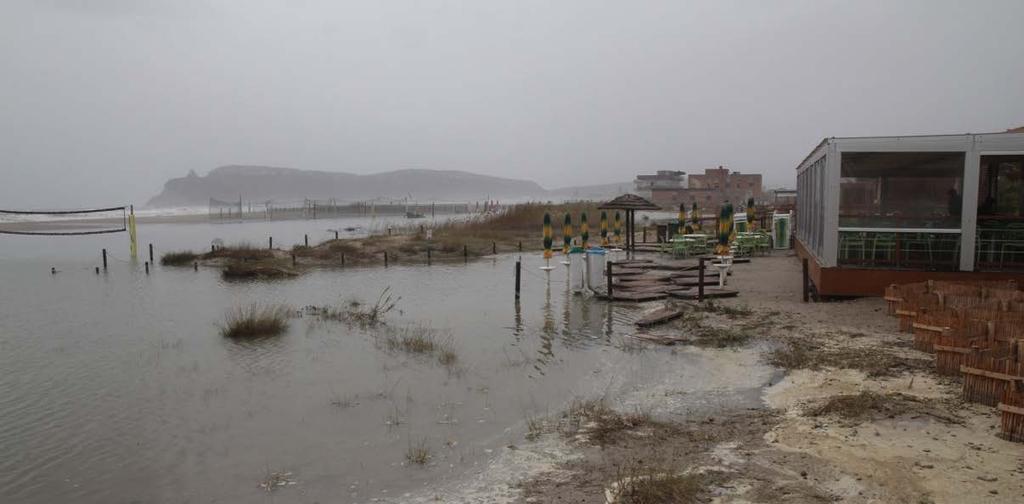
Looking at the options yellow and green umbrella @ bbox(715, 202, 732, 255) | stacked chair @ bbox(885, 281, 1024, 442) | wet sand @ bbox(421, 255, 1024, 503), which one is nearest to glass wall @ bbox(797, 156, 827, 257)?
yellow and green umbrella @ bbox(715, 202, 732, 255)

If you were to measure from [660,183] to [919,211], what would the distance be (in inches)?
3620

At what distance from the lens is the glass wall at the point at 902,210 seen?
43.1 ft

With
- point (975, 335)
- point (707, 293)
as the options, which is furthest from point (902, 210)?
point (975, 335)

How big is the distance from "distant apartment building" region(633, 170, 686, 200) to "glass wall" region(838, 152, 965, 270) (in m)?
79.4

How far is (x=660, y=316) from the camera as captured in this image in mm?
14055

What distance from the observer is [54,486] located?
700 centimetres

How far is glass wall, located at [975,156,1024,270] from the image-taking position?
12837 mm

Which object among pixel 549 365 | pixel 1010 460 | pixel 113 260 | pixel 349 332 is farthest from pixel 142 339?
pixel 113 260

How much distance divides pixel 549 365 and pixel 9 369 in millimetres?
9378

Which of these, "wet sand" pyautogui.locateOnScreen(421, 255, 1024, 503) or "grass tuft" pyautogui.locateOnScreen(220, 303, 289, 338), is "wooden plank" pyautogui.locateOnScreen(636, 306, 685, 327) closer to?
"wet sand" pyautogui.locateOnScreen(421, 255, 1024, 503)

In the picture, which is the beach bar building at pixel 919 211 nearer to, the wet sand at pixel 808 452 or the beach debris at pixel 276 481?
the wet sand at pixel 808 452

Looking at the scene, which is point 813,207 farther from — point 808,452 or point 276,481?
point 276,481

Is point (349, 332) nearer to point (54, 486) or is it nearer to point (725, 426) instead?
point (54, 486)

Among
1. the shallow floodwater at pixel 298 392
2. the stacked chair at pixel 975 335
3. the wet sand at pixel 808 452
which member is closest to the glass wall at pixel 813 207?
the stacked chair at pixel 975 335
